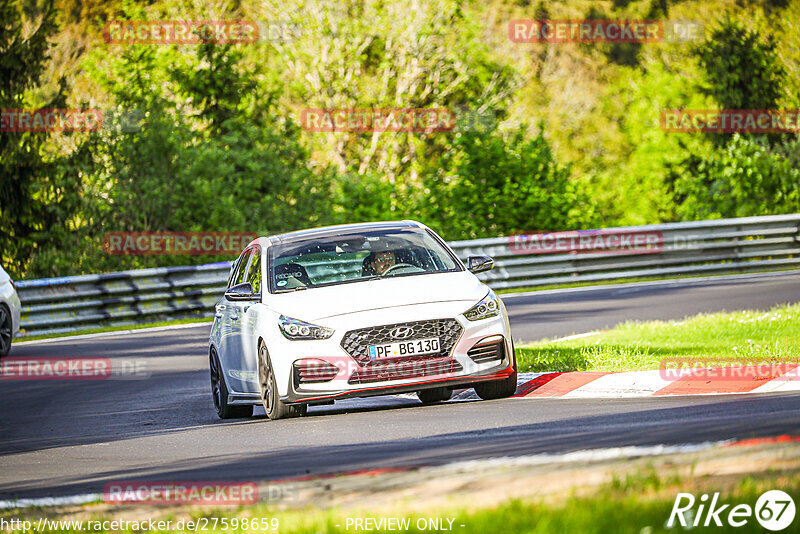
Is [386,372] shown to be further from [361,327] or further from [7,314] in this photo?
[7,314]

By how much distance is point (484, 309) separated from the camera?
10.6 meters

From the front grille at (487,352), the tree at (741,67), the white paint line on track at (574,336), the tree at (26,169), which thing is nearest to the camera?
the front grille at (487,352)

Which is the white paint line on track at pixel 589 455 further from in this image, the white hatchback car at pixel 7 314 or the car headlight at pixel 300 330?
the white hatchback car at pixel 7 314

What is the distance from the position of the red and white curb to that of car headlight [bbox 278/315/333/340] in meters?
1.86

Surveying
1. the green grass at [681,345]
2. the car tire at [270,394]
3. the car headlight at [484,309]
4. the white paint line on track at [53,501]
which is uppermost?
the car headlight at [484,309]

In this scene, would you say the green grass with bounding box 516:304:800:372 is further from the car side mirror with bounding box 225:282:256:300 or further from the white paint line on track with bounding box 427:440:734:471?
the white paint line on track with bounding box 427:440:734:471

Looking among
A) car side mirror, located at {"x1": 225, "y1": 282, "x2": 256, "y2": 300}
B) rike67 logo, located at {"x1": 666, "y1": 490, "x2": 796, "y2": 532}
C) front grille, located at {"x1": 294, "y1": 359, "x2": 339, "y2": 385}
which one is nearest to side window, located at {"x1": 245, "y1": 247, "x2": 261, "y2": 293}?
car side mirror, located at {"x1": 225, "y1": 282, "x2": 256, "y2": 300}

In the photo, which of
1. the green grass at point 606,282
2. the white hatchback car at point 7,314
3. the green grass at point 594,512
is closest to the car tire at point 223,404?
the green grass at point 594,512

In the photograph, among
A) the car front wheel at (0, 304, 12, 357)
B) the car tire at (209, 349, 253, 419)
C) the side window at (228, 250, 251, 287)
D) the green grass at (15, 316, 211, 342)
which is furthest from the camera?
the green grass at (15, 316, 211, 342)

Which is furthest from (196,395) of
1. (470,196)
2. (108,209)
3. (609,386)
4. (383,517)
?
(470,196)

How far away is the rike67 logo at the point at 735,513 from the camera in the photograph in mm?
4801

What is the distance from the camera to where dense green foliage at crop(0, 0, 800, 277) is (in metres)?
31.0

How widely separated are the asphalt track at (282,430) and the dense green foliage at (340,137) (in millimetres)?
15813

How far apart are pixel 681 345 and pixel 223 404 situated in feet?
15.1
